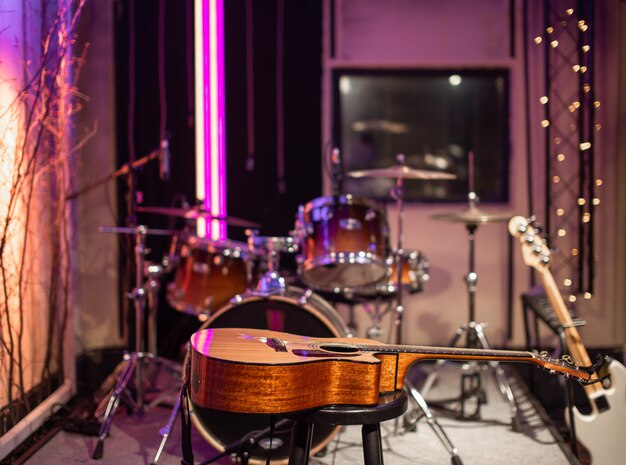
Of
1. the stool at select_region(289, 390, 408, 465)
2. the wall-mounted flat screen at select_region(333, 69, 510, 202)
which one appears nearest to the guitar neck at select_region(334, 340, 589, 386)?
the stool at select_region(289, 390, 408, 465)

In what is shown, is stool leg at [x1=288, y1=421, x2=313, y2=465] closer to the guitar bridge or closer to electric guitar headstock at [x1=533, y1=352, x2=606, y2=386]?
the guitar bridge

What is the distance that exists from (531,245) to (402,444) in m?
1.19

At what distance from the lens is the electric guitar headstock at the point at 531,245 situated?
3.58 meters

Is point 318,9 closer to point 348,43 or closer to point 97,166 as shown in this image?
point 348,43

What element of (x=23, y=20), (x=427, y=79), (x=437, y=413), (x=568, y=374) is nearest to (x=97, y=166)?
(x=23, y=20)

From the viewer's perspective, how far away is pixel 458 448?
11.5 feet

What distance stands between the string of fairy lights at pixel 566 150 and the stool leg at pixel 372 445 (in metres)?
3.18

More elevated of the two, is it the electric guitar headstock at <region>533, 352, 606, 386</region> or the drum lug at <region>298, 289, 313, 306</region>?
the drum lug at <region>298, 289, 313, 306</region>

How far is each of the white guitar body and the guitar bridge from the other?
1.59 metres

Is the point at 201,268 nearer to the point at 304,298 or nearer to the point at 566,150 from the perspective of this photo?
the point at 304,298

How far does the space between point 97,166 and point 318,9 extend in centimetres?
190

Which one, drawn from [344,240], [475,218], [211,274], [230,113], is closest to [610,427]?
[475,218]

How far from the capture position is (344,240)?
3529 millimetres

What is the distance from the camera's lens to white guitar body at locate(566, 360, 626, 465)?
10.1 ft
